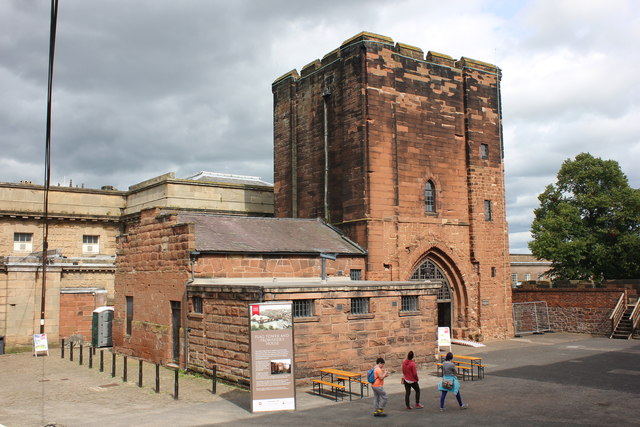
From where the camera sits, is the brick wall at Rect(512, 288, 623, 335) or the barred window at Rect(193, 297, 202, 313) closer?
the barred window at Rect(193, 297, 202, 313)

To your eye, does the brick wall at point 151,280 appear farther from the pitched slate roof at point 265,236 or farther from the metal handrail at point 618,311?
the metal handrail at point 618,311

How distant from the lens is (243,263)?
2170 centimetres

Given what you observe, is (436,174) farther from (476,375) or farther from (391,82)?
(476,375)

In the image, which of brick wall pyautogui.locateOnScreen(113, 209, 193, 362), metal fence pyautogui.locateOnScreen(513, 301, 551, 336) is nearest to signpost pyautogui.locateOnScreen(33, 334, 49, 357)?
brick wall pyautogui.locateOnScreen(113, 209, 193, 362)

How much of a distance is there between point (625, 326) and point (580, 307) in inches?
101

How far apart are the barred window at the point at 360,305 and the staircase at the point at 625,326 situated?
16.6m

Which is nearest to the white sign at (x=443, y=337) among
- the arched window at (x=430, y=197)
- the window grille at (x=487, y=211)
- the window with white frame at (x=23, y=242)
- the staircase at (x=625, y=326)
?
the arched window at (x=430, y=197)

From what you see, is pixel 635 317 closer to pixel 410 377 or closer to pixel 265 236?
pixel 265 236

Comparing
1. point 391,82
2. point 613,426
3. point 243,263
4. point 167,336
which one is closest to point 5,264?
point 167,336

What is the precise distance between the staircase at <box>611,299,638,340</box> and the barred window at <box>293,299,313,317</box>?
18750mm

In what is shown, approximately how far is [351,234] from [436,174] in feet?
17.5

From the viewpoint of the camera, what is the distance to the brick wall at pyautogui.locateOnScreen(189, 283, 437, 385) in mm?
16672

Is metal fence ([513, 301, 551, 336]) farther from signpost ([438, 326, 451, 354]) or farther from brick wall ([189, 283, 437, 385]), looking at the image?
brick wall ([189, 283, 437, 385])

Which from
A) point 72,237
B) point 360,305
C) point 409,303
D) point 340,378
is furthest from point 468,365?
point 72,237
